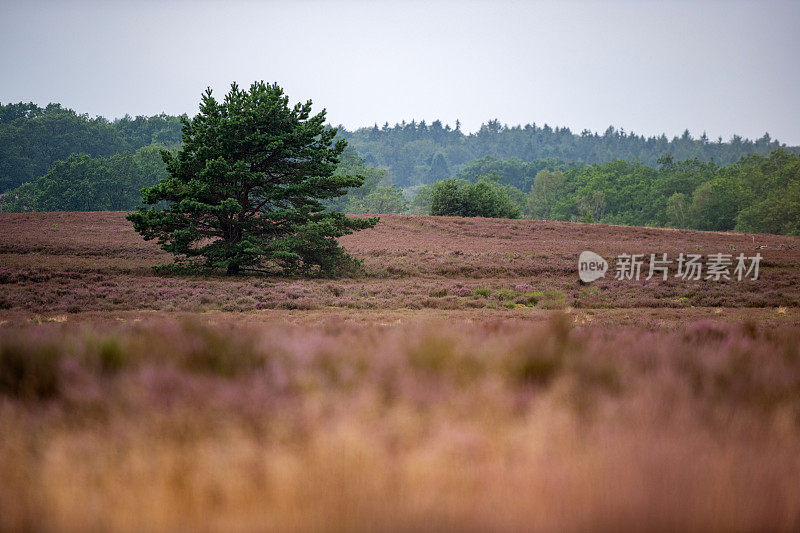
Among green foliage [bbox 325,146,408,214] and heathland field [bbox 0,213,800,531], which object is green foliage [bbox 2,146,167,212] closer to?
green foliage [bbox 325,146,408,214]

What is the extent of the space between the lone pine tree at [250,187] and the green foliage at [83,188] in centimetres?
4426

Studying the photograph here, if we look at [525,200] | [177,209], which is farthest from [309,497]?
[525,200]

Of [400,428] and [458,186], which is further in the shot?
[458,186]

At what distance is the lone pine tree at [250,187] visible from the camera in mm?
18047

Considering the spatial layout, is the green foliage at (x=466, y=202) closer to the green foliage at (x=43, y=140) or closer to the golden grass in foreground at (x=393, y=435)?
the golden grass in foreground at (x=393, y=435)

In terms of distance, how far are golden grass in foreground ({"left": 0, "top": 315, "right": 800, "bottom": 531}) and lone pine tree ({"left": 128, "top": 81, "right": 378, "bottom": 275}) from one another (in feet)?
54.0

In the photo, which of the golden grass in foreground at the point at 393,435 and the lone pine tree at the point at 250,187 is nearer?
the golden grass in foreground at the point at 393,435

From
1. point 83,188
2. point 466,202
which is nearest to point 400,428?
point 466,202

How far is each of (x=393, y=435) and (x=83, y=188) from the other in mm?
72235

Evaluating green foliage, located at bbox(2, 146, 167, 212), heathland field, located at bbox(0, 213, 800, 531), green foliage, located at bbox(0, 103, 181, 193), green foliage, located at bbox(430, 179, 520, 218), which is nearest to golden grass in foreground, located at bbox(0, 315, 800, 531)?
heathland field, located at bbox(0, 213, 800, 531)

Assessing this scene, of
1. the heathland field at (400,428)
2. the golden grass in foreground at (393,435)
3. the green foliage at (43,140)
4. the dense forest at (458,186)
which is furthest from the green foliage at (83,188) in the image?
the golden grass in foreground at (393,435)

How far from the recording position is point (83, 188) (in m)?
61.7

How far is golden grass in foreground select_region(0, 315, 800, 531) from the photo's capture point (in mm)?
1335

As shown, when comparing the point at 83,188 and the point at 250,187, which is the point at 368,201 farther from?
the point at 250,187
